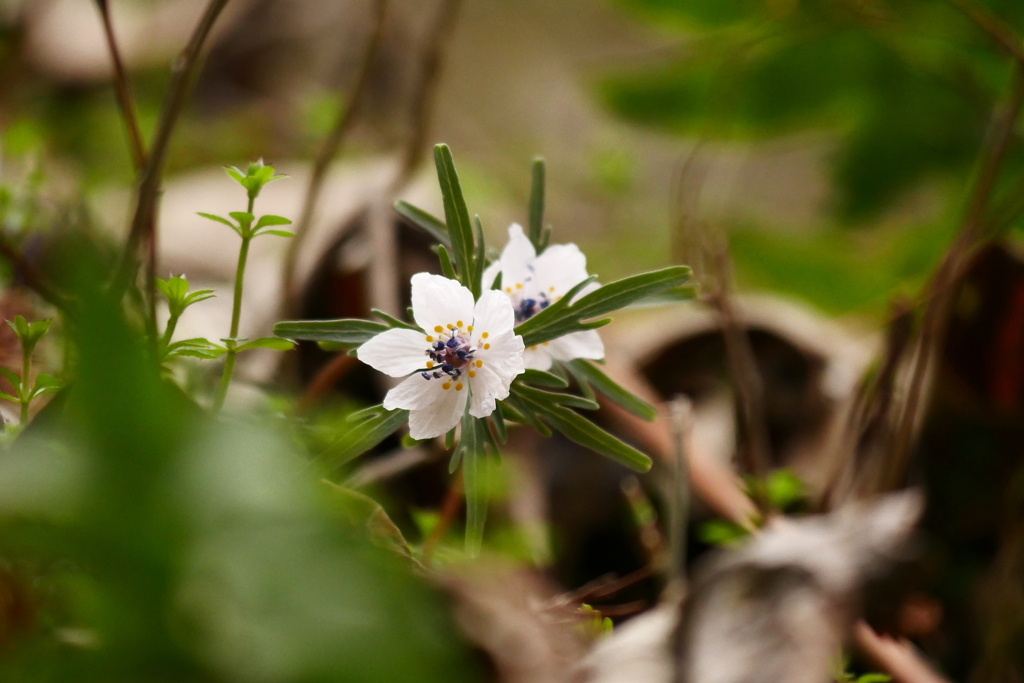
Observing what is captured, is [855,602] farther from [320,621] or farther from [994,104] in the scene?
[994,104]

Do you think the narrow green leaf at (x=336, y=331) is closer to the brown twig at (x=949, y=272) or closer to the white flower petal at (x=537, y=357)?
the white flower petal at (x=537, y=357)

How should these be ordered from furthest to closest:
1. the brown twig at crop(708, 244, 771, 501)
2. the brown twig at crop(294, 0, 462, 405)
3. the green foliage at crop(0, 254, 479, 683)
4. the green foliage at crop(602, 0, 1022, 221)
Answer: the green foliage at crop(602, 0, 1022, 221) < the brown twig at crop(294, 0, 462, 405) < the brown twig at crop(708, 244, 771, 501) < the green foliage at crop(0, 254, 479, 683)

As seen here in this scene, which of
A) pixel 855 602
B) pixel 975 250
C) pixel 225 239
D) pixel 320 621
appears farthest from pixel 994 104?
pixel 320 621

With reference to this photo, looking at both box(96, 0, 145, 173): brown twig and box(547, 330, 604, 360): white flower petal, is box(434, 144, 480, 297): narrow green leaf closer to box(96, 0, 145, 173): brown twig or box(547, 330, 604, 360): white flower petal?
box(547, 330, 604, 360): white flower petal

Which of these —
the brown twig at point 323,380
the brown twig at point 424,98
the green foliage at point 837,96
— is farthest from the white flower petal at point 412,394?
the green foliage at point 837,96

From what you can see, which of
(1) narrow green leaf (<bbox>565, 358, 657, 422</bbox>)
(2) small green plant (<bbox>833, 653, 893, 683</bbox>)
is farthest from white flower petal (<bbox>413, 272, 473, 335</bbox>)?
(2) small green plant (<bbox>833, 653, 893, 683</bbox>)

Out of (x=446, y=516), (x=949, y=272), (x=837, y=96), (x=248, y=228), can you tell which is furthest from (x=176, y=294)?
(x=837, y=96)
